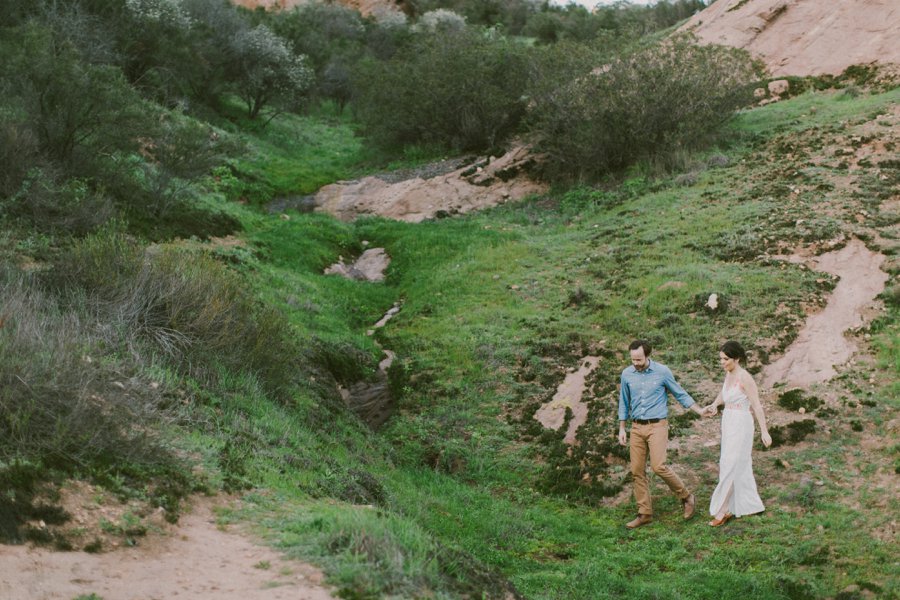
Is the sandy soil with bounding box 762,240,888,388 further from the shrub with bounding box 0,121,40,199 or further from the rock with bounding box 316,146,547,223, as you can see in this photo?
the shrub with bounding box 0,121,40,199

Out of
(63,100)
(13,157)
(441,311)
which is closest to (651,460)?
(441,311)

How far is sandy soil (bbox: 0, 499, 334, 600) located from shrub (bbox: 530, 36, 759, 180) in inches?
585

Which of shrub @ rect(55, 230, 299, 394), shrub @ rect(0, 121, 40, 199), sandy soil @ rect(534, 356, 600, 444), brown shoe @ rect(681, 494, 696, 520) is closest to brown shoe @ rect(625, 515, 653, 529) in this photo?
brown shoe @ rect(681, 494, 696, 520)

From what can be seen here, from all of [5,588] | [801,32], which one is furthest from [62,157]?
[801,32]

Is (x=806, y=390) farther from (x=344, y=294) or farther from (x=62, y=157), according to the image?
(x=62, y=157)

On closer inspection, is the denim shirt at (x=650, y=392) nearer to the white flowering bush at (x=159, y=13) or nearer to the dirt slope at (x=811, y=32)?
the dirt slope at (x=811, y=32)

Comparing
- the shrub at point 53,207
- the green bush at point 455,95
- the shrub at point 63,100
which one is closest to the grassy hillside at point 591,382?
the shrub at point 53,207

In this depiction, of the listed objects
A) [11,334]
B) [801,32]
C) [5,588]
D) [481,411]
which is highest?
[801,32]

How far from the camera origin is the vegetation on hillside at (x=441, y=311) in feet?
18.2

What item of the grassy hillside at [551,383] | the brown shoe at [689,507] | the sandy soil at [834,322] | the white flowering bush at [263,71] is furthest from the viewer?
the white flowering bush at [263,71]

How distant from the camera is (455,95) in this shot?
22984 mm

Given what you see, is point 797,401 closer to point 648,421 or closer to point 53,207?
point 648,421

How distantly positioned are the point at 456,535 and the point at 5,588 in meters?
3.75

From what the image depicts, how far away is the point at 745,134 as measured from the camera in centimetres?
1758
